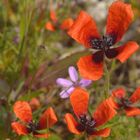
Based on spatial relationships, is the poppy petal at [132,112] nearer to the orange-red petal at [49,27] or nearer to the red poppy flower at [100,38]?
the red poppy flower at [100,38]

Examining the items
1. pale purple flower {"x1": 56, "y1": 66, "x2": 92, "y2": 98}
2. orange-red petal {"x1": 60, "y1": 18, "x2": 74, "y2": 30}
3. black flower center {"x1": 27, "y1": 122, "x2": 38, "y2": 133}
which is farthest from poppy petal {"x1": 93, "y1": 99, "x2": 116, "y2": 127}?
orange-red petal {"x1": 60, "y1": 18, "x2": 74, "y2": 30}

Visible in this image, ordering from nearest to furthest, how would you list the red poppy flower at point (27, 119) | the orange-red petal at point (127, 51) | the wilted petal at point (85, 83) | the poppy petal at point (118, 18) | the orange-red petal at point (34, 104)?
the orange-red petal at point (127, 51) < the poppy petal at point (118, 18) < the red poppy flower at point (27, 119) < the wilted petal at point (85, 83) < the orange-red petal at point (34, 104)

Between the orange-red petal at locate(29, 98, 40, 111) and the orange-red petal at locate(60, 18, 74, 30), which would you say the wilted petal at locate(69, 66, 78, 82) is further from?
the orange-red petal at locate(60, 18, 74, 30)

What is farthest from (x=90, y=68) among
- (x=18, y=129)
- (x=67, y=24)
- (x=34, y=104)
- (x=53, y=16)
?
(x=53, y=16)

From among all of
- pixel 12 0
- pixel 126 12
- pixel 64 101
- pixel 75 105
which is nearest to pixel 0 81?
pixel 64 101

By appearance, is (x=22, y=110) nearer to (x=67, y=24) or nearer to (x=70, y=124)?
(x=70, y=124)

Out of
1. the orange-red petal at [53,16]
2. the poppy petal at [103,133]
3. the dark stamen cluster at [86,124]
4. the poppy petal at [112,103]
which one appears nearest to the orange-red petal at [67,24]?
the orange-red petal at [53,16]
